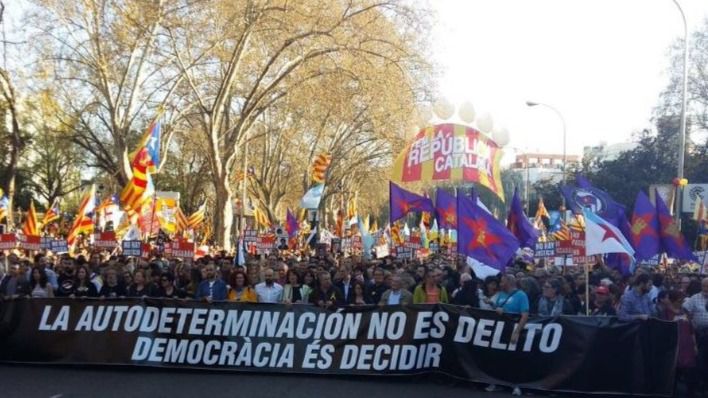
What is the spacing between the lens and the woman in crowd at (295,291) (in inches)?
490

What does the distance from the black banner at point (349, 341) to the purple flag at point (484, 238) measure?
7.27 ft

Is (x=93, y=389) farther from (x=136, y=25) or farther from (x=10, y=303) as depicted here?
(x=136, y=25)

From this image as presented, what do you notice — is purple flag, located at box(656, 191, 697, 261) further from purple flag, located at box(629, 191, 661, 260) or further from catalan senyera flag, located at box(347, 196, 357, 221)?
catalan senyera flag, located at box(347, 196, 357, 221)

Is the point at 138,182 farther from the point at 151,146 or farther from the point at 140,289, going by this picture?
the point at 140,289

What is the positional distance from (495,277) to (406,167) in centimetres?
674

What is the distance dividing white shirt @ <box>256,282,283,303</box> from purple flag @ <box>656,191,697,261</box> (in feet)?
26.6

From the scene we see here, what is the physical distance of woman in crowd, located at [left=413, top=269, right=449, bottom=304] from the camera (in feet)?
39.1

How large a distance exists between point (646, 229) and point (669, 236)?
449 mm

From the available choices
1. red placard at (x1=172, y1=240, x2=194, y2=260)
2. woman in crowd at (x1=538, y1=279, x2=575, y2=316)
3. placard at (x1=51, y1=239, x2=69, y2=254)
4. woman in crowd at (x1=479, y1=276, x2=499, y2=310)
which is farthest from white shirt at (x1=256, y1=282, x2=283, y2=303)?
placard at (x1=51, y1=239, x2=69, y2=254)

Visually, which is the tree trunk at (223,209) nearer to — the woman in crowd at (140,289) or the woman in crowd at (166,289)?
the woman in crowd at (140,289)

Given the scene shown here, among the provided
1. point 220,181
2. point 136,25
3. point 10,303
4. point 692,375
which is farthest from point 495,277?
point 220,181

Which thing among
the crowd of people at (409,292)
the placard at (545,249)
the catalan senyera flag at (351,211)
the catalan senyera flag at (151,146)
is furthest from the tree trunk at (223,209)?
the crowd of people at (409,292)

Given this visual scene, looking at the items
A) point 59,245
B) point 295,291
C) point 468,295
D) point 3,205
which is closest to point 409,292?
point 468,295

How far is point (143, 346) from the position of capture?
11.4 meters
